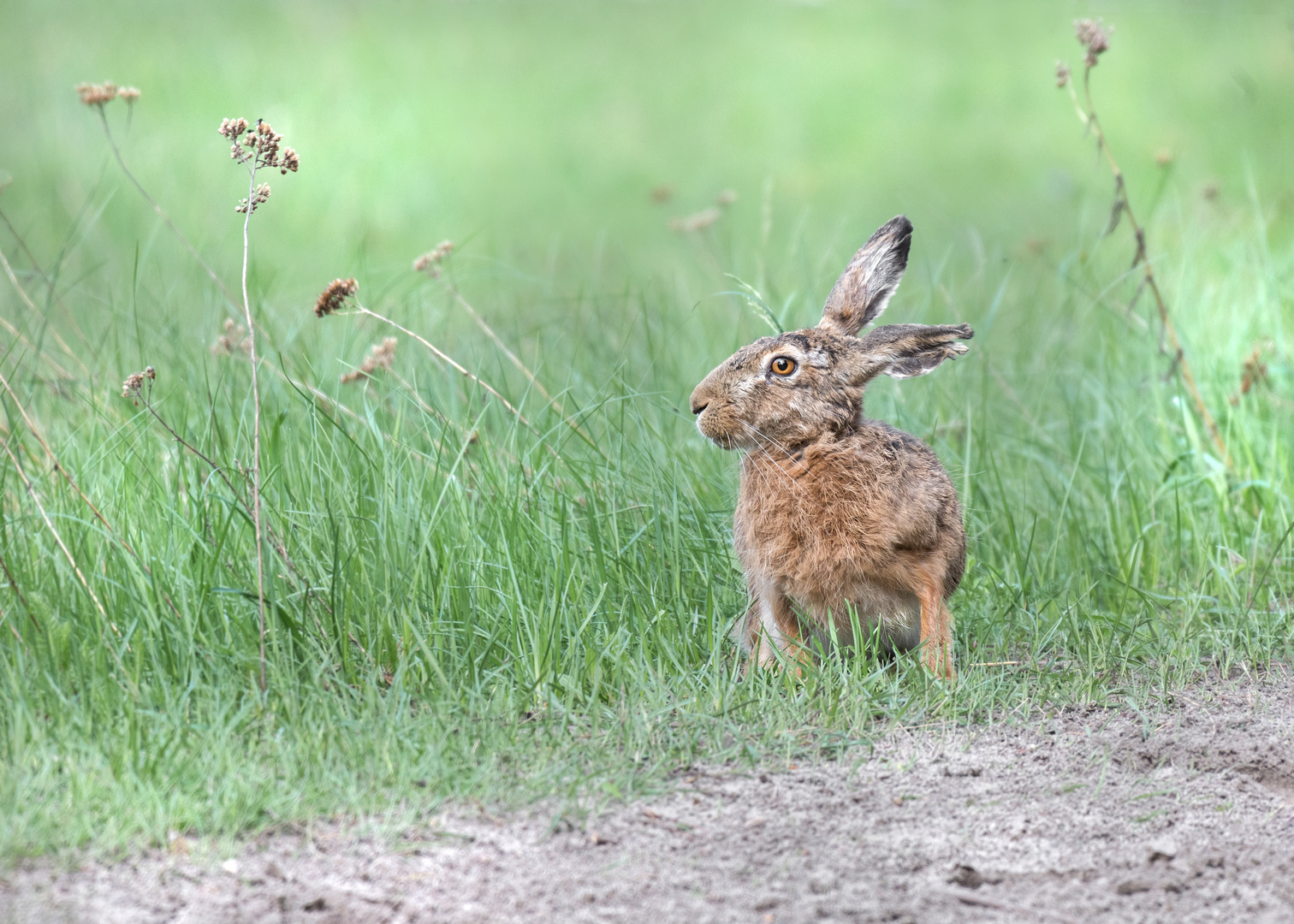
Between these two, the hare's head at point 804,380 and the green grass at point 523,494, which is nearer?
the green grass at point 523,494

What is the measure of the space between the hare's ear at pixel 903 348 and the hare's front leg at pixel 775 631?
0.75 meters

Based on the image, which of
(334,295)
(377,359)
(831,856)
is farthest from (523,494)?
(831,856)

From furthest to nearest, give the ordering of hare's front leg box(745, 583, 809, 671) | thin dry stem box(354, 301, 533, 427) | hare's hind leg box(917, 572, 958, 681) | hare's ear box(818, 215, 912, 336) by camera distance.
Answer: hare's ear box(818, 215, 912, 336) < hare's front leg box(745, 583, 809, 671) < hare's hind leg box(917, 572, 958, 681) < thin dry stem box(354, 301, 533, 427)

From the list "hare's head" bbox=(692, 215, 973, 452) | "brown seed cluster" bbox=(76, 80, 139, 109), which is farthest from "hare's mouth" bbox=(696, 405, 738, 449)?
"brown seed cluster" bbox=(76, 80, 139, 109)

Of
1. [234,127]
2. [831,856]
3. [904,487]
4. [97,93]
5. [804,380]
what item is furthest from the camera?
[97,93]

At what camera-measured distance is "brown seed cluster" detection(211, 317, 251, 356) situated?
14.9ft

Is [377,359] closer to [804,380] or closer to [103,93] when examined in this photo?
[804,380]

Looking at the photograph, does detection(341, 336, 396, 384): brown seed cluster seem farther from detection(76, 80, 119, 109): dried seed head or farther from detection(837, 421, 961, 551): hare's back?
detection(837, 421, 961, 551): hare's back

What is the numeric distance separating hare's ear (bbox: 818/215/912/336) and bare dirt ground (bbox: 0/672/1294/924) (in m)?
Answer: 1.46

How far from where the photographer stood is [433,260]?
188 inches

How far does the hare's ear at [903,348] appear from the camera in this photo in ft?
13.3

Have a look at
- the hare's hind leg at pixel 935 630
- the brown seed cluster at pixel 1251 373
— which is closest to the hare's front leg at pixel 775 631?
the hare's hind leg at pixel 935 630

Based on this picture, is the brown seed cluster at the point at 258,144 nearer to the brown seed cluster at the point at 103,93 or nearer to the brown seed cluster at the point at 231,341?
the brown seed cluster at the point at 231,341

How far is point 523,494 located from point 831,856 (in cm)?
180
